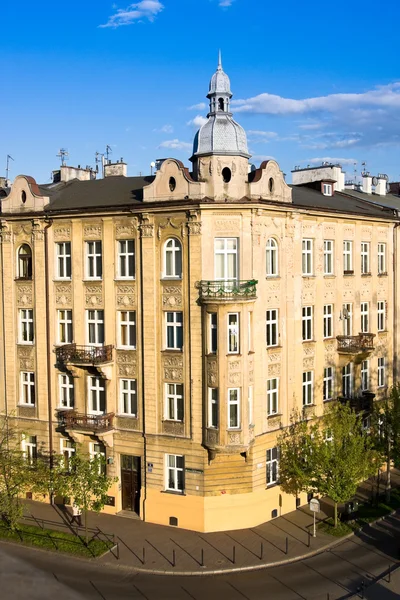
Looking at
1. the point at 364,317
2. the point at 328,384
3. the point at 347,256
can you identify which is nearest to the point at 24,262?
the point at 328,384

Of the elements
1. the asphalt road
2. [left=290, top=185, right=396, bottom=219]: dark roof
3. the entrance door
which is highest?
[left=290, top=185, right=396, bottom=219]: dark roof

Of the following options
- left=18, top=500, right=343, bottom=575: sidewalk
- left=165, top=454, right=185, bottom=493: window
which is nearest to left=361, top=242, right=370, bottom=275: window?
left=18, top=500, right=343, bottom=575: sidewalk

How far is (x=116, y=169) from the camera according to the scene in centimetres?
4606

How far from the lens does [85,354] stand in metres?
36.4

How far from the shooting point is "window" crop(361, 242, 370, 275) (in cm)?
4400

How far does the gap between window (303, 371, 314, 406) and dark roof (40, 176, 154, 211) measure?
14.0 metres

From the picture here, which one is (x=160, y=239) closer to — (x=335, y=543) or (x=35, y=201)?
(x=35, y=201)

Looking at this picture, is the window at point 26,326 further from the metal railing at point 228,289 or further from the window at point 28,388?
the metal railing at point 228,289

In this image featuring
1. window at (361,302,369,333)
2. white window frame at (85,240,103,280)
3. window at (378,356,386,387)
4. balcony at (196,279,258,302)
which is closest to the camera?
balcony at (196,279,258,302)

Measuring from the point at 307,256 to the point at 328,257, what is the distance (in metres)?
2.38

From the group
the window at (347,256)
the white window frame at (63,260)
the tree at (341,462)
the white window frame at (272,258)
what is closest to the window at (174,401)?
the tree at (341,462)

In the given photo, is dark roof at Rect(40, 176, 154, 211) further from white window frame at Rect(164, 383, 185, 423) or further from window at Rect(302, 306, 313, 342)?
window at Rect(302, 306, 313, 342)

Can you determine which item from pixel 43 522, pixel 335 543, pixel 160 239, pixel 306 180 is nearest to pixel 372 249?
pixel 306 180

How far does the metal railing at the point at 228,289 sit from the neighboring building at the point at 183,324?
0.10 meters
